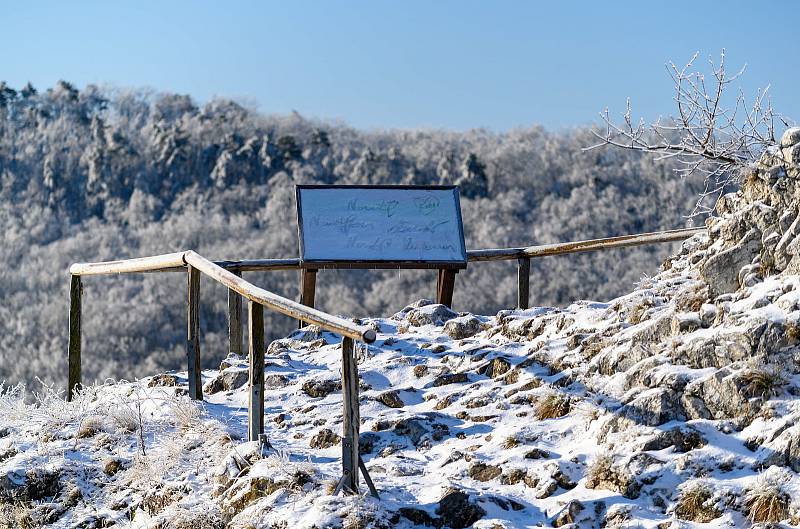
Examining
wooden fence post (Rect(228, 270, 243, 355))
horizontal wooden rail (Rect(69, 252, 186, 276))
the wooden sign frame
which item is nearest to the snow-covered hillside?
horizontal wooden rail (Rect(69, 252, 186, 276))

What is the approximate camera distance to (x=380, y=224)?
996 cm

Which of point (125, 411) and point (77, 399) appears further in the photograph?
point (77, 399)

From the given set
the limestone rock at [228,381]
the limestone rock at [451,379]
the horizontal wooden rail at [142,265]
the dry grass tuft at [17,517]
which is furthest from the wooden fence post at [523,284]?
the dry grass tuft at [17,517]

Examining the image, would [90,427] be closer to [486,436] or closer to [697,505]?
[486,436]

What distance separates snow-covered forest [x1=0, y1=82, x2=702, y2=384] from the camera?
2660 inches

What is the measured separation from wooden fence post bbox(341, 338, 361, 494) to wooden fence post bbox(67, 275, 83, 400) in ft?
12.9

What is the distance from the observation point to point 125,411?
6875mm

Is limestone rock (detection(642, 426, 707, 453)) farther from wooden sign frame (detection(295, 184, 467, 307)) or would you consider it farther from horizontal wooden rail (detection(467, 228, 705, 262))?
wooden sign frame (detection(295, 184, 467, 307))

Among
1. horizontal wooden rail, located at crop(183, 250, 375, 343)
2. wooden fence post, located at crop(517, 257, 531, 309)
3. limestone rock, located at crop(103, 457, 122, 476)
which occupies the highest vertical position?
horizontal wooden rail, located at crop(183, 250, 375, 343)

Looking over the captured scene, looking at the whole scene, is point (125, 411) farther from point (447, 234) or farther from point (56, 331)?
point (56, 331)

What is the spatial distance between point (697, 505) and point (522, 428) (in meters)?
1.35

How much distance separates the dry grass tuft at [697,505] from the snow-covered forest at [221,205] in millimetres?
56528

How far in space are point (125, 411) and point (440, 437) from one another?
230 centimetres

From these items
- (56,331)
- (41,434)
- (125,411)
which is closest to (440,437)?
(125,411)
